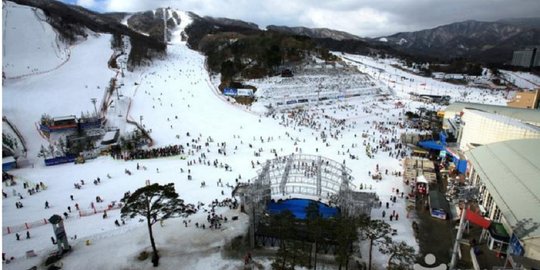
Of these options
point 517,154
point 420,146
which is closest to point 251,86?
point 420,146

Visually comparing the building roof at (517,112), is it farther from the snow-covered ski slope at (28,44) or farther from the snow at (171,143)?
the snow-covered ski slope at (28,44)

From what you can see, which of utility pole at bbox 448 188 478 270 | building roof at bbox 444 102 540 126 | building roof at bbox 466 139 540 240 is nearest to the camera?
utility pole at bbox 448 188 478 270

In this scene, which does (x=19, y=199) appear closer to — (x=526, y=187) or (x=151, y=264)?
(x=151, y=264)

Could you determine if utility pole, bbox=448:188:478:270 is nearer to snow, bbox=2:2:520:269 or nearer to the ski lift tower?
snow, bbox=2:2:520:269

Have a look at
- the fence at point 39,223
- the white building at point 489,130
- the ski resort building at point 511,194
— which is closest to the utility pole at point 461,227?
the ski resort building at point 511,194

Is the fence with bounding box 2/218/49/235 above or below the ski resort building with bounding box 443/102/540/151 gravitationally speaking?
below

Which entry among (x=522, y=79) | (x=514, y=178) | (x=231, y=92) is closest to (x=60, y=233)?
(x=514, y=178)

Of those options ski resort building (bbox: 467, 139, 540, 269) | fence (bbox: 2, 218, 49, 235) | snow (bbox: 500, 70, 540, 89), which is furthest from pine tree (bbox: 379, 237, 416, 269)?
snow (bbox: 500, 70, 540, 89)
